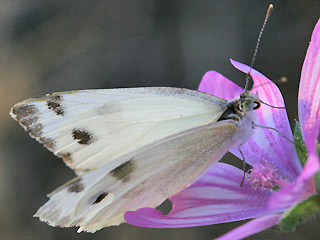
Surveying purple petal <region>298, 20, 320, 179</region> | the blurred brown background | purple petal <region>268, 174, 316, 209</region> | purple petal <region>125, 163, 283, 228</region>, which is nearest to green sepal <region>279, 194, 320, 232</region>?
purple petal <region>268, 174, 316, 209</region>

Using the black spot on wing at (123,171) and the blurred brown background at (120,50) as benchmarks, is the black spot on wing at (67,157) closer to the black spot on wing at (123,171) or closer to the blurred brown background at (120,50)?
the black spot on wing at (123,171)

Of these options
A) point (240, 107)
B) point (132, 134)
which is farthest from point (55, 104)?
point (240, 107)

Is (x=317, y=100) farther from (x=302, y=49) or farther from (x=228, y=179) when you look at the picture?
(x=302, y=49)

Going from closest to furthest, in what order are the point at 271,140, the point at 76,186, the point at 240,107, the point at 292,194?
the point at 292,194 → the point at 76,186 → the point at 240,107 → the point at 271,140

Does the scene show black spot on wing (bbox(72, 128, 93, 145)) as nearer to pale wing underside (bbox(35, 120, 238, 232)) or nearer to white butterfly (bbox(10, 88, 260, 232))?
white butterfly (bbox(10, 88, 260, 232))

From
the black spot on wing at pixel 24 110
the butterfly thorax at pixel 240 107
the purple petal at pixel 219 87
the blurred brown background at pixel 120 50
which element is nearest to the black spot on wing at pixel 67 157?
the black spot on wing at pixel 24 110

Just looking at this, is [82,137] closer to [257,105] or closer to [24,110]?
[24,110]
